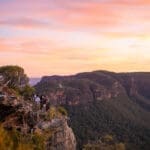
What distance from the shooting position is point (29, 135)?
50969 mm

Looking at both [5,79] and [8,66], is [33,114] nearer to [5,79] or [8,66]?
[5,79]

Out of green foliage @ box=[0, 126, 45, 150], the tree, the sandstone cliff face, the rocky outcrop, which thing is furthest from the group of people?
green foliage @ box=[0, 126, 45, 150]

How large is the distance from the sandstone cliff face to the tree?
29.3 feet

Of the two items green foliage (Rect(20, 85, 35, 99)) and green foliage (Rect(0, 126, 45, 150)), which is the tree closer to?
green foliage (Rect(20, 85, 35, 99))

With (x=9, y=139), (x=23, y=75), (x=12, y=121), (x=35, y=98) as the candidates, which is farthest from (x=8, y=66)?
(x=9, y=139)

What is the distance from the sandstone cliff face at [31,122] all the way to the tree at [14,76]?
8.92 meters

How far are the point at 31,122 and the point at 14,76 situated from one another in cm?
1473

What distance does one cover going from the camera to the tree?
63.7 metres

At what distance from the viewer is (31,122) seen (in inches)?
2051

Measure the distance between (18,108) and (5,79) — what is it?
48.4ft

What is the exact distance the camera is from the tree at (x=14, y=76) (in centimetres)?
6373

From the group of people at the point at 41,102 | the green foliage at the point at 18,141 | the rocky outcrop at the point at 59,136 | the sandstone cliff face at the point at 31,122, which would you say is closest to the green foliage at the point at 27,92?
the group of people at the point at 41,102

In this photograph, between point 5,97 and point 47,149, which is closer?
point 5,97

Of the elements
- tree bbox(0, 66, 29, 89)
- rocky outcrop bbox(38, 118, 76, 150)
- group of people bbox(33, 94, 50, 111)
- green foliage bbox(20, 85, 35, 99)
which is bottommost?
rocky outcrop bbox(38, 118, 76, 150)
